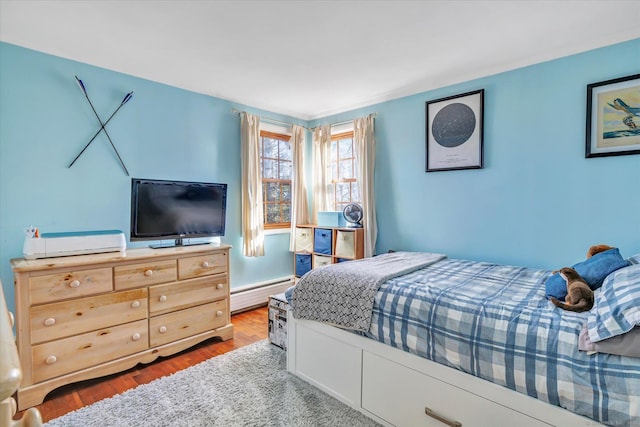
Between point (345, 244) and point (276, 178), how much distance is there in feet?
4.22

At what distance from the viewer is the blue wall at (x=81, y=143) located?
7.73 feet

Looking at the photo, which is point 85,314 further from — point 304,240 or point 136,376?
point 304,240

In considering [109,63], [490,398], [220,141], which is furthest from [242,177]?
[490,398]

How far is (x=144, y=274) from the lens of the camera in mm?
2492

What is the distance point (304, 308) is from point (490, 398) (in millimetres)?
1173

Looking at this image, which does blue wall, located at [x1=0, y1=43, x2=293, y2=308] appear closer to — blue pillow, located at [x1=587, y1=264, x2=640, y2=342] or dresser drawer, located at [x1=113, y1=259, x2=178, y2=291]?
dresser drawer, located at [x1=113, y1=259, x2=178, y2=291]

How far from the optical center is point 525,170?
8.94ft

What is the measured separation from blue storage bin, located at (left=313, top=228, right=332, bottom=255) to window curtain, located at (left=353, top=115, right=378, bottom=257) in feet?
1.40

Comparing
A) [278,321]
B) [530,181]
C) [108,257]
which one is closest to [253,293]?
[278,321]

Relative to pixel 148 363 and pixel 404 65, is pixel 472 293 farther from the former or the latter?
pixel 148 363

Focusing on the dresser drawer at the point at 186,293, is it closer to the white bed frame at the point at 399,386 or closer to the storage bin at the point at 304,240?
the white bed frame at the point at 399,386

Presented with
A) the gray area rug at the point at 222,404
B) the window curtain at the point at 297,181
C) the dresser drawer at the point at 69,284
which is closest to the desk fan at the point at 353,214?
the window curtain at the point at 297,181

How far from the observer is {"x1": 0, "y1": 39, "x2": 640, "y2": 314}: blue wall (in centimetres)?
236

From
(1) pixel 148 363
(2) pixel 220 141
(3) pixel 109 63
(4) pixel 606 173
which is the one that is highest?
(3) pixel 109 63
